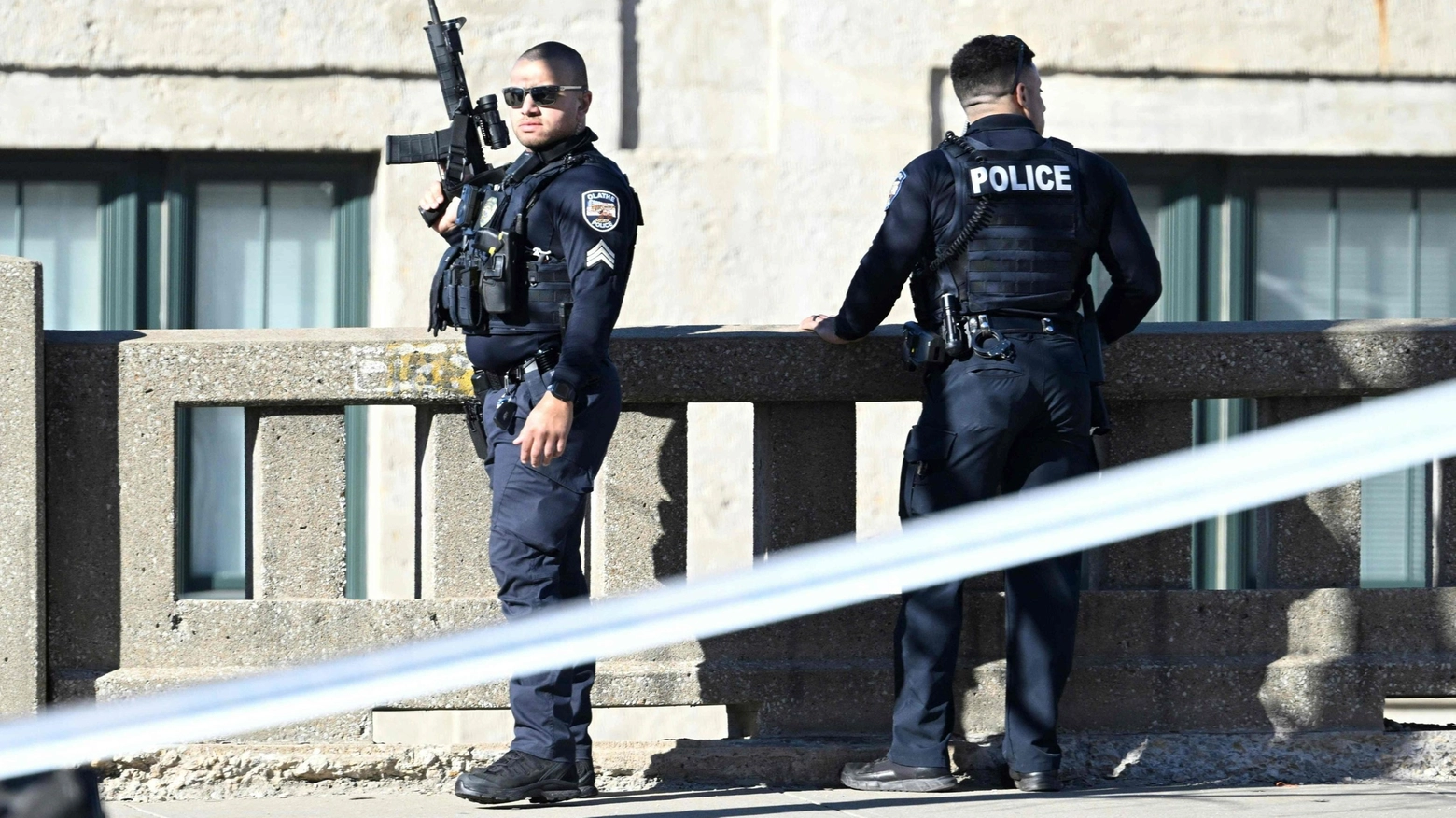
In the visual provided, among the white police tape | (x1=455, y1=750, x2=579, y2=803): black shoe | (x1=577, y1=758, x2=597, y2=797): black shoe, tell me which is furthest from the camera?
(x1=577, y1=758, x2=597, y2=797): black shoe

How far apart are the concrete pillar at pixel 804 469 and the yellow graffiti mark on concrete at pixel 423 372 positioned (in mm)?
840

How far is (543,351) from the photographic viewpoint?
4340mm

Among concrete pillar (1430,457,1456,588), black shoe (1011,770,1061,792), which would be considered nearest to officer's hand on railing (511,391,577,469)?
black shoe (1011,770,1061,792)

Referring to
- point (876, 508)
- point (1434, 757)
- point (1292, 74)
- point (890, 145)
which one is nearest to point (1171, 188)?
point (1292, 74)

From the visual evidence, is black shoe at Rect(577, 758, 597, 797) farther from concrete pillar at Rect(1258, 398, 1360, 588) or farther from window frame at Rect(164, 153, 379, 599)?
window frame at Rect(164, 153, 379, 599)

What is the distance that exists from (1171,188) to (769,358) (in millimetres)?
4008

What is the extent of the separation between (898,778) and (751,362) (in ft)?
3.92

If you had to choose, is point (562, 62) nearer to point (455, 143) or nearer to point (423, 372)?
point (455, 143)

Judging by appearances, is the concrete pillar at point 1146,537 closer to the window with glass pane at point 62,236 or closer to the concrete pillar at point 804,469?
the concrete pillar at point 804,469

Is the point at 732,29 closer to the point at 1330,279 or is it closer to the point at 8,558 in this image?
the point at 1330,279

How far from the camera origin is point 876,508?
25.8 ft

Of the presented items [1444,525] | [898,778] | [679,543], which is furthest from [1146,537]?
[679,543]

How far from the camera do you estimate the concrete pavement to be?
14.2ft

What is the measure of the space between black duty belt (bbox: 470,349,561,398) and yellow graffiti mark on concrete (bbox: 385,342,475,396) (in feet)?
0.87
